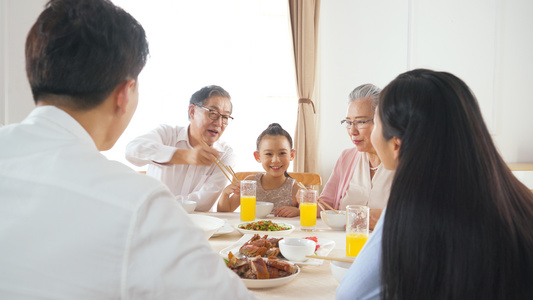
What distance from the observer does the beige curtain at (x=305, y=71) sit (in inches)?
151

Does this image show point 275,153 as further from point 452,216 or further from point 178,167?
point 452,216

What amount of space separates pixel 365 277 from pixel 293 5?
3.35 m

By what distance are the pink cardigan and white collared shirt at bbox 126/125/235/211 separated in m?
0.68

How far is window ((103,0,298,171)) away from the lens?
395 centimetres

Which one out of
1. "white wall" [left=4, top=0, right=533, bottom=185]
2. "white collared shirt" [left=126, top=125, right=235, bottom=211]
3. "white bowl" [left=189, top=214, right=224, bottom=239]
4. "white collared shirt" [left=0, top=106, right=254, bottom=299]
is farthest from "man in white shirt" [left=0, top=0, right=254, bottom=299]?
"white wall" [left=4, top=0, right=533, bottom=185]

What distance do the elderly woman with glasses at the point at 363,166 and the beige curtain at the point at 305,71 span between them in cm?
122

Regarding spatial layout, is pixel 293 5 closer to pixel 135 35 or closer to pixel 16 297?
pixel 135 35

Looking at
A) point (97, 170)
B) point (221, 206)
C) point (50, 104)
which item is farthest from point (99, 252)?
point (221, 206)

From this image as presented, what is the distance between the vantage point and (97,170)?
2.11 feet

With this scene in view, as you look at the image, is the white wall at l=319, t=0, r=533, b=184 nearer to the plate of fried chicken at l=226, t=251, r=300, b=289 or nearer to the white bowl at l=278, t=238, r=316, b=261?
the white bowl at l=278, t=238, r=316, b=261

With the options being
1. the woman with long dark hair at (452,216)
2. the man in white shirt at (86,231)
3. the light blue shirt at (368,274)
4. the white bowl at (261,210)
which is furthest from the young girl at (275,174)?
the man in white shirt at (86,231)

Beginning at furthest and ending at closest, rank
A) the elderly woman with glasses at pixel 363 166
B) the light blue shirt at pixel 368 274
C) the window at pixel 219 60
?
1. the window at pixel 219 60
2. the elderly woman with glasses at pixel 363 166
3. the light blue shirt at pixel 368 274

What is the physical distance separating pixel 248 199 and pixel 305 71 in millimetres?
2067

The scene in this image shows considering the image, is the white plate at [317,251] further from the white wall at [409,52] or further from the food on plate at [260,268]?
the white wall at [409,52]
